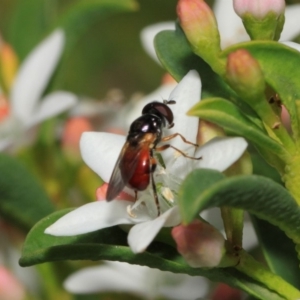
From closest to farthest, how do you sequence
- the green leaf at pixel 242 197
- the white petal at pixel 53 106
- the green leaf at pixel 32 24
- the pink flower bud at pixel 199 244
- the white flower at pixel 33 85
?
the green leaf at pixel 242 197 → the pink flower bud at pixel 199 244 → the white petal at pixel 53 106 → the white flower at pixel 33 85 → the green leaf at pixel 32 24

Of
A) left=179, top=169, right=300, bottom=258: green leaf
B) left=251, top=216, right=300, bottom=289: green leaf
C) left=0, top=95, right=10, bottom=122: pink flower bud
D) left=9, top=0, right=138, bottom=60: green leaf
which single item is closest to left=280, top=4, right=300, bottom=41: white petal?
left=251, top=216, right=300, bottom=289: green leaf

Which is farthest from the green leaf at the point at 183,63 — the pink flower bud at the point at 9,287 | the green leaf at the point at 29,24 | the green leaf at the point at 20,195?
the green leaf at the point at 29,24

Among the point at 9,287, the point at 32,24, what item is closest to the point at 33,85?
the point at 32,24

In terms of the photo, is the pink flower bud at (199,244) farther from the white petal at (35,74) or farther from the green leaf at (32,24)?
the green leaf at (32,24)

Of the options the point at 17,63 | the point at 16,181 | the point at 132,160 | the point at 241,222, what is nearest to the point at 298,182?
the point at 241,222

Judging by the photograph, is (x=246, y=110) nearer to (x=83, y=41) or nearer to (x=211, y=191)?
(x=211, y=191)

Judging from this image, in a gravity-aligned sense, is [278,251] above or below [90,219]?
below

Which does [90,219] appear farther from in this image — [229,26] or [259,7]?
[229,26]
